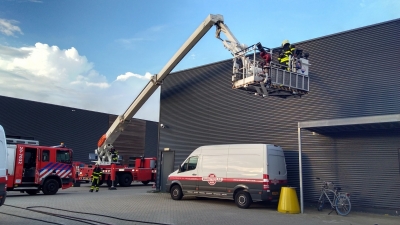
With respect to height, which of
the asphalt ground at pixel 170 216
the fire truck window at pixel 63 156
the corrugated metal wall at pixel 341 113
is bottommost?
the asphalt ground at pixel 170 216

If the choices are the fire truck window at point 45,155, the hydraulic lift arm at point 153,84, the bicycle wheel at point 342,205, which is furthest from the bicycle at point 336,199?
the fire truck window at point 45,155

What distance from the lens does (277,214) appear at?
12.2 meters

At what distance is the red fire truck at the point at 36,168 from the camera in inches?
661

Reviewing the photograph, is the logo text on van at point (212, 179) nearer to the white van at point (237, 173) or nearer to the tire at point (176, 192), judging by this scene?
the white van at point (237, 173)

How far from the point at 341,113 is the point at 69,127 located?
25857mm

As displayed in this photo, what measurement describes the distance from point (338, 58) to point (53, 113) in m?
25.5

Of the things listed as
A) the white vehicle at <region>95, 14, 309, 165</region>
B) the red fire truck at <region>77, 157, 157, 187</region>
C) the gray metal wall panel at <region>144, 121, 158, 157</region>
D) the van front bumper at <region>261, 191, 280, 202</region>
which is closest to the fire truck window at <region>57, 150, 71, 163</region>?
the red fire truck at <region>77, 157, 157, 187</region>

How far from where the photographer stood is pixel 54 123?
31.8 metres

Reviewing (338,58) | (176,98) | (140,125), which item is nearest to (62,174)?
(176,98)

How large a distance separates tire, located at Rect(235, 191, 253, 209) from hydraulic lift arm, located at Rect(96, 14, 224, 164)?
24.6 ft

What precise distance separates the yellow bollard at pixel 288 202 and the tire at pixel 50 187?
11.5 m

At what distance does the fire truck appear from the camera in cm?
1678

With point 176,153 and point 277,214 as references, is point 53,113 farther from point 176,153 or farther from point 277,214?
point 277,214

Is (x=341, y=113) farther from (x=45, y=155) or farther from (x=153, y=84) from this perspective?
(x=45, y=155)
